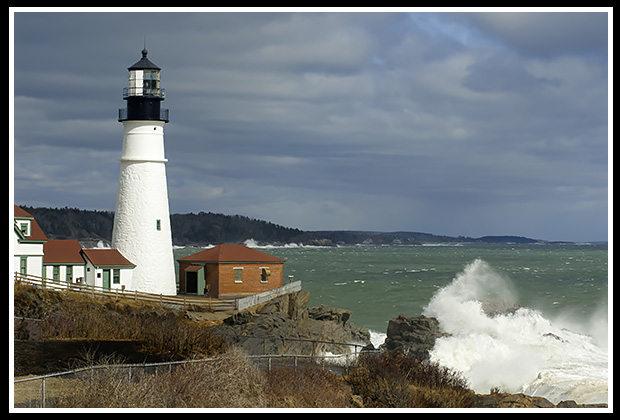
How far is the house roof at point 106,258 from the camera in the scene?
25500 mm

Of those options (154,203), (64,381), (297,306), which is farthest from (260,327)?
(64,381)

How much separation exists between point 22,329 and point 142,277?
11188 mm

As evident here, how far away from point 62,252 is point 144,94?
224 inches

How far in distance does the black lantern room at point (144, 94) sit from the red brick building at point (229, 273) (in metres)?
4.88

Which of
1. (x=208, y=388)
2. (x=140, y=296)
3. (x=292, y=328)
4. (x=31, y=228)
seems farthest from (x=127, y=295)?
(x=208, y=388)

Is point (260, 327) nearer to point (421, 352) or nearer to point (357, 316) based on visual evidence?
point (421, 352)

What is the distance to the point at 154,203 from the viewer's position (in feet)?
86.2

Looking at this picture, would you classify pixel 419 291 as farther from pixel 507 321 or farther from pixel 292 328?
pixel 292 328

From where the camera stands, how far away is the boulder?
2661cm

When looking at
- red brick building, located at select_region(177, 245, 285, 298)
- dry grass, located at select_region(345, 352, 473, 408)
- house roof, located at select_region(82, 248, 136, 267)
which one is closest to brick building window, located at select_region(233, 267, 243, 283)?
red brick building, located at select_region(177, 245, 285, 298)

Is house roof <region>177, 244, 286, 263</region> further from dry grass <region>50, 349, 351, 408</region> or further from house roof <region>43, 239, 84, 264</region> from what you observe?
dry grass <region>50, 349, 351, 408</region>

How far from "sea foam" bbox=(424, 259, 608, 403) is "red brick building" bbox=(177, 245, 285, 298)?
6.22m

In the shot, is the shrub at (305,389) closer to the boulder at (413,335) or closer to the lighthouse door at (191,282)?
the boulder at (413,335)
